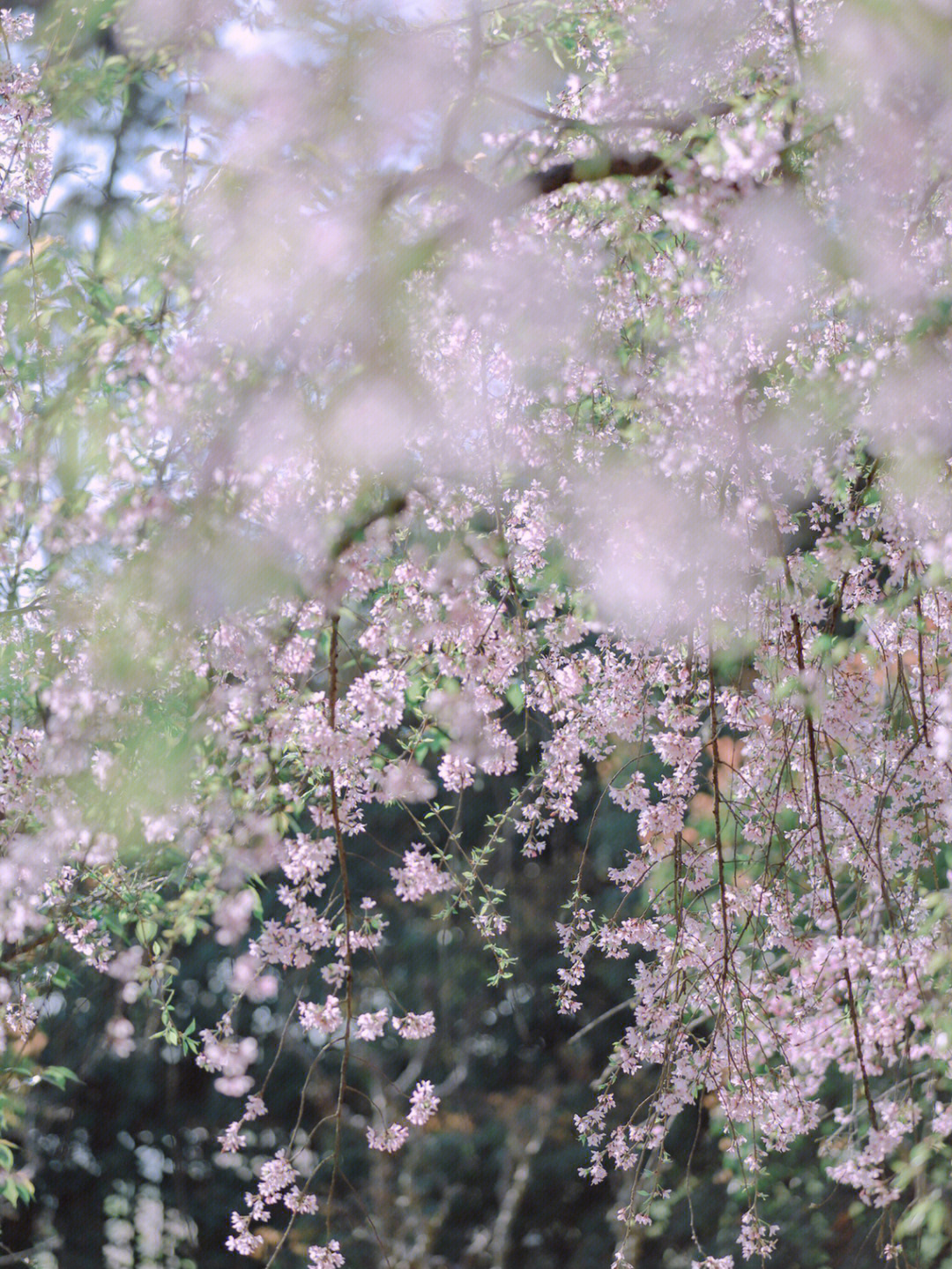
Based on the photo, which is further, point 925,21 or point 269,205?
point 269,205

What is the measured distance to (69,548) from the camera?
151cm

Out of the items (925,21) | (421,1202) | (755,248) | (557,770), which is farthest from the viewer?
(421,1202)

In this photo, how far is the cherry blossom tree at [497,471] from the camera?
1334 mm

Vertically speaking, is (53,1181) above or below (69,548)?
below

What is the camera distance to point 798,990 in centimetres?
180

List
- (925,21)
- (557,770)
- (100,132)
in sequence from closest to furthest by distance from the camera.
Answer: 1. (925,21)
2. (557,770)
3. (100,132)

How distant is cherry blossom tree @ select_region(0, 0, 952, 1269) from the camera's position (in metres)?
1.33

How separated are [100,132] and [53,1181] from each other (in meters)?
3.77

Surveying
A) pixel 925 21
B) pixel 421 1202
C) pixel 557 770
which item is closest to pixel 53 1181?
pixel 421 1202

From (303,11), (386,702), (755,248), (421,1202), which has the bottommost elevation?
(421,1202)

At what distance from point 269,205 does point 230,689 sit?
2.20 ft

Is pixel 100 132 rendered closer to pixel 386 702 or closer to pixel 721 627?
pixel 386 702

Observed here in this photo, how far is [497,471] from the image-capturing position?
1.60 m

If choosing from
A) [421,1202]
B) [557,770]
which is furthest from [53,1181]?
[557,770]
